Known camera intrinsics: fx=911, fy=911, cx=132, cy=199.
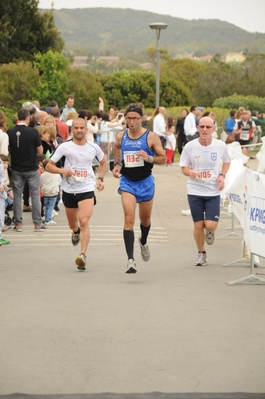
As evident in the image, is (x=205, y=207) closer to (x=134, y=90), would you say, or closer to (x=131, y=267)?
(x=131, y=267)

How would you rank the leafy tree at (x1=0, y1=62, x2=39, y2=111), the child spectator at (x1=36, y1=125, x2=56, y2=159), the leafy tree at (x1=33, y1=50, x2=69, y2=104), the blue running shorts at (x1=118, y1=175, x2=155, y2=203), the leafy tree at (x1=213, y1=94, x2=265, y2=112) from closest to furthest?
the blue running shorts at (x1=118, y1=175, x2=155, y2=203), the child spectator at (x1=36, y1=125, x2=56, y2=159), the leafy tree at (x1=0, y1=62, x2=39, y2=111), the leafy tree at (x1=33, y1=50, x2=69, y2=104), the leafy tree at (x1=213, y1=94, x2=265, y2=112)

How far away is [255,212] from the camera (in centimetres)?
998

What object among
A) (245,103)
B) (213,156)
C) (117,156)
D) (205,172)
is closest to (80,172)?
(117,156)

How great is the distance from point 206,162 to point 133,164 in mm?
1099

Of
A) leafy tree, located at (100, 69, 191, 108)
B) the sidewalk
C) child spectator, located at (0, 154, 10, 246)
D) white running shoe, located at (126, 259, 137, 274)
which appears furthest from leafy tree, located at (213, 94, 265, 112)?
white running shoe, located at (126, 259, 137, 274)

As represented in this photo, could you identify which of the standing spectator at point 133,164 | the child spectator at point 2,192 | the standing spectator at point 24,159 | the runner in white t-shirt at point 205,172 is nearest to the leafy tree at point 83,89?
the standing spectator at point 24,159

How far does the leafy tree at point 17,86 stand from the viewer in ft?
112

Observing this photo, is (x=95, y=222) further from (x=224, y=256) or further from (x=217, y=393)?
(x=217, y=393)

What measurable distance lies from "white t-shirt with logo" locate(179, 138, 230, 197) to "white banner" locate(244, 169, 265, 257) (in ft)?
3.54

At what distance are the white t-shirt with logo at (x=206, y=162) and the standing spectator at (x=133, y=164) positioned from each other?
2.37ft

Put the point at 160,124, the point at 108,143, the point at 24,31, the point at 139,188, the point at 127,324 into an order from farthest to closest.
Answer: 1. the point at 24,31
2. the point at 160,124
3. the point at 108,143
4. the point at 139,188
5. the point at 127,324

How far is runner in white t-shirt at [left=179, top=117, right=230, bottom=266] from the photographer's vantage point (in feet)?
37.6

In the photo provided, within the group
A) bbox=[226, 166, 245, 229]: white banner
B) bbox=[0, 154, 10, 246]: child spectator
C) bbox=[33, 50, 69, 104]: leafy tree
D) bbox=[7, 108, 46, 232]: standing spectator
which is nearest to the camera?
bbox=[226, 166, 245, 229]: white banner

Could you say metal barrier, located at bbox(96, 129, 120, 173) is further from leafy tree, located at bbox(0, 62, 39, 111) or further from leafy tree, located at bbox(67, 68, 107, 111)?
leafy tree, located at bbox(67, 68, 107, 111)
